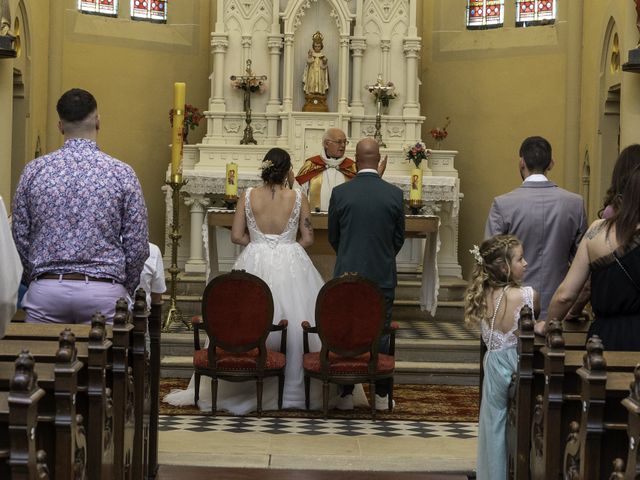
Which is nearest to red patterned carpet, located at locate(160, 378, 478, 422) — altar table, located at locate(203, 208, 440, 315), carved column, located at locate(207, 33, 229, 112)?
altar table, located at locate(203, 208, 440, 315)

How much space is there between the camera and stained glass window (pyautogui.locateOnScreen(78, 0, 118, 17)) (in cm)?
1536

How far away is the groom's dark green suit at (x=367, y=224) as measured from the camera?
313 inches

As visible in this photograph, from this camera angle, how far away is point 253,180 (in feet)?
44.7

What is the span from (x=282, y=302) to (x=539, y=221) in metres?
2.43

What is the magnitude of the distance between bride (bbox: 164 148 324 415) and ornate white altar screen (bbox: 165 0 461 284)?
6.02m

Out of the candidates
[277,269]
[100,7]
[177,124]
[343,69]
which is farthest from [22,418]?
[100,7]

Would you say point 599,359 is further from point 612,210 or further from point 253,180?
point 253,180

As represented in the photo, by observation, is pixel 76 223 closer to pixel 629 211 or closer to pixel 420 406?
pixel 629 211

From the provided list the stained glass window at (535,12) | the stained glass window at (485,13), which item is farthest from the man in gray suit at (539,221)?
the stained glass window at (485,13)

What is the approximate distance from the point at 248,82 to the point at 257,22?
825mm

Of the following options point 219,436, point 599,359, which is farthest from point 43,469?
point 219,436

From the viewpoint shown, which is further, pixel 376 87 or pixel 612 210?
pixel 376 87

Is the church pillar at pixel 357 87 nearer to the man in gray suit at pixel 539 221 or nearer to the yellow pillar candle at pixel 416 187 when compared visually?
the yellow pillar candle at pixel 416 187

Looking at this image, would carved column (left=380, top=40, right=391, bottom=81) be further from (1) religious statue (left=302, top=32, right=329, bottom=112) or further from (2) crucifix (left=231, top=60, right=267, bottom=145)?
(2) crucifix (left=231, top=60, right=267, bottom=145)
